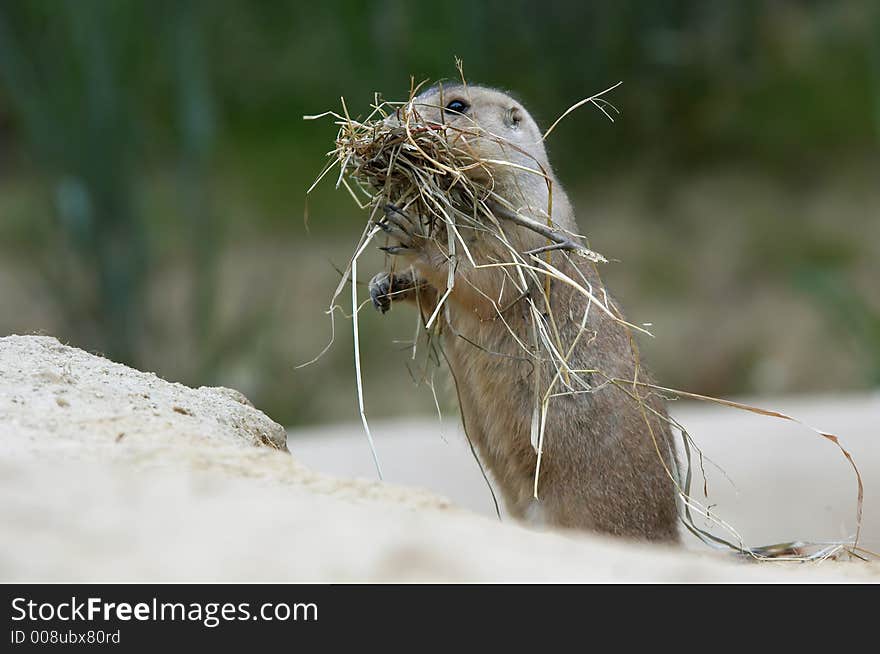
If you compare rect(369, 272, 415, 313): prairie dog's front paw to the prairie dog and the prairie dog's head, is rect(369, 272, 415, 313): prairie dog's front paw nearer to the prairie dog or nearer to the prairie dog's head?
the prairie dog

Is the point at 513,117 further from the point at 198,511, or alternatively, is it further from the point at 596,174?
the point at 596,174

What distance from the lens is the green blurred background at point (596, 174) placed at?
572 inches

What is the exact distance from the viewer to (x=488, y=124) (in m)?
4.82

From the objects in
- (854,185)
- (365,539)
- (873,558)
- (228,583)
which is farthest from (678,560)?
(854,185)

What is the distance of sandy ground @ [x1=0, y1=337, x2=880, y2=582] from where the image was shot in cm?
221

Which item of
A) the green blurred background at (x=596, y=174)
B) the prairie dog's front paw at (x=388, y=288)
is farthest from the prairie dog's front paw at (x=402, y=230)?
the green blurred background at (x=596, y=174)

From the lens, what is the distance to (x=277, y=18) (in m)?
16.2

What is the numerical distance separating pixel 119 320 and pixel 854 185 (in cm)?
1054

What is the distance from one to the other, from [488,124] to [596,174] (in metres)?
11.8

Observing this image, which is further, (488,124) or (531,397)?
(488,124)

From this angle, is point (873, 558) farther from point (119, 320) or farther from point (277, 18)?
point (277, 18)

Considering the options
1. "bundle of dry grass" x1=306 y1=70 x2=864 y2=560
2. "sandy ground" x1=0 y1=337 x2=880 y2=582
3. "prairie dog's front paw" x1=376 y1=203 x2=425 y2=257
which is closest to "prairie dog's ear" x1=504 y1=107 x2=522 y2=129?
"bundle of dry grass" x1=306 y1=70 x2=864 y2=560

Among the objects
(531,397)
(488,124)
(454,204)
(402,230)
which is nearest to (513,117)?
(488,124)

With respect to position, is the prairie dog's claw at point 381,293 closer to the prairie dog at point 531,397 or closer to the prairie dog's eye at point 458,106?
the prairie dog at point 531,397
